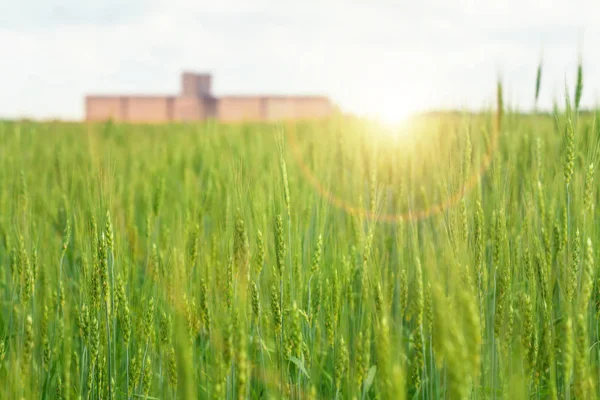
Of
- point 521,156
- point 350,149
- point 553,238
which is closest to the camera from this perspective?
point 553,238

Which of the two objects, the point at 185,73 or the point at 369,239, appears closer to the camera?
the point at 369,239

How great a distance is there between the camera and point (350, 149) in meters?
3.07

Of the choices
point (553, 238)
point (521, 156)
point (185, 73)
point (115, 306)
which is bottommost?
point (115, 306)

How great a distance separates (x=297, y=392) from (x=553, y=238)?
2.53 feet

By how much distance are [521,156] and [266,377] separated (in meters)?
1.63

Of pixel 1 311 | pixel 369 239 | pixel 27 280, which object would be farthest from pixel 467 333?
pixel 1 311

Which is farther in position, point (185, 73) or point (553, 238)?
point (185, 73)

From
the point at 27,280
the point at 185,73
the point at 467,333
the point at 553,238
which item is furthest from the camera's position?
the point at 185,73

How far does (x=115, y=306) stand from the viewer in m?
1.31

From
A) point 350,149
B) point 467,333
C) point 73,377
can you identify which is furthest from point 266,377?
point 350,149

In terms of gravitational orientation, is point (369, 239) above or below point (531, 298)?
above

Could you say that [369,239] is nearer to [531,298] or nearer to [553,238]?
[531,298]

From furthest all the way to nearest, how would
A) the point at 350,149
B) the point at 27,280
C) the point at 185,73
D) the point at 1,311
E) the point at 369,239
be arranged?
the point at 185,73
the point at 350,149
the point at 1,311
the point at 27,280
the point at 369,239

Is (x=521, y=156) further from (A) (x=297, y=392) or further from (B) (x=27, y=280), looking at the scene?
(B) (x=27, y=280)
